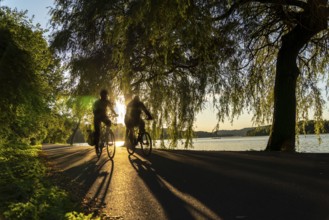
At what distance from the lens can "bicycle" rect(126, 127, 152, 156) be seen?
1360cm

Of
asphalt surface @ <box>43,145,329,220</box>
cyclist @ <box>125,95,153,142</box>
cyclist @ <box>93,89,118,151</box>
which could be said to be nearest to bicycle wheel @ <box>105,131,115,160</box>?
cyclist @ <box>93,89,118,151</box>

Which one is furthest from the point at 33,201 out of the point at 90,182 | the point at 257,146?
the point at 257,146

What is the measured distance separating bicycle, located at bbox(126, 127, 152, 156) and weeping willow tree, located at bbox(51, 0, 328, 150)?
90.6 inches

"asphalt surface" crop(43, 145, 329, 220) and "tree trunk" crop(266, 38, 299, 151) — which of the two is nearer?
"asphalt surface" crop(43, 145, 329, 220)

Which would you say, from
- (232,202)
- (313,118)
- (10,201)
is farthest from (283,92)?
(10,201)

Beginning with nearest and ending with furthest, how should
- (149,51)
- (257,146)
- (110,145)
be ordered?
(110,145) < (149,51) < (257,146)

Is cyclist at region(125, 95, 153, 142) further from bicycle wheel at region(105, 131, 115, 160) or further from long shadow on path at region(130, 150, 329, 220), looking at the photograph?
long shadow on path at region(130, 150, 329, 220)

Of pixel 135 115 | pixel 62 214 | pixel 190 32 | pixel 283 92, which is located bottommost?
pixel 62 214

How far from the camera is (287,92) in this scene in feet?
51.3

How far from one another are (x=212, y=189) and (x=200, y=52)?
938 cm

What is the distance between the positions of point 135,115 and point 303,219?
9.46 meters

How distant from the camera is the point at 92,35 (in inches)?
555

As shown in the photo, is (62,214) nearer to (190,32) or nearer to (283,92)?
(190,32)

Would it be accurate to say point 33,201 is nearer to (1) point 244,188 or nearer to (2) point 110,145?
(1) point 244,188
